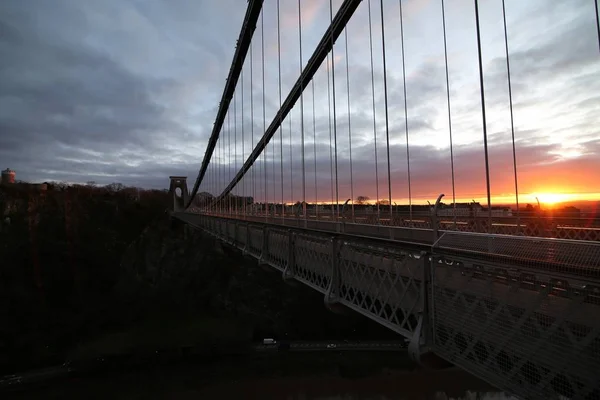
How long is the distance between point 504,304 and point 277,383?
2557 cm

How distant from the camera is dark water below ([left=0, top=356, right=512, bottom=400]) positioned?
2392cm

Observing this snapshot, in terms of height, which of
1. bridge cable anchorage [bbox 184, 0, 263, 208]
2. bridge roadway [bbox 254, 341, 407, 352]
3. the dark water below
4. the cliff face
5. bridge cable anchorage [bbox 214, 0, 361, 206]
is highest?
bridge cable anchorage [bbox 184, 0, 263, 208]

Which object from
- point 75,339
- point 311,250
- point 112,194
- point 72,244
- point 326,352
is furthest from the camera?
point 112,194

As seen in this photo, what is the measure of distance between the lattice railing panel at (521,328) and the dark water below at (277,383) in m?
23.0

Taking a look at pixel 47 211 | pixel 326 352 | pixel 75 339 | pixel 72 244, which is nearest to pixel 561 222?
pixel 326 352

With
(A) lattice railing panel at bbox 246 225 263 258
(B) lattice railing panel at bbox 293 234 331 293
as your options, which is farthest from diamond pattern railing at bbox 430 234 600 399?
(A) lattice railing panel at bbox 246 225 263 258

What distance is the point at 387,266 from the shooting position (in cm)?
499

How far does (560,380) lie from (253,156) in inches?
1064

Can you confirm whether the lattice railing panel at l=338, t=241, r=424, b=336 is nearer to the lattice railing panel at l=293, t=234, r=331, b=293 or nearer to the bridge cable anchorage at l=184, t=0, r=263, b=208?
the lattice railing panel at l=293, t=234, r=331, b=293

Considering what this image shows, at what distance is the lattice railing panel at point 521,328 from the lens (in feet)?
8.10

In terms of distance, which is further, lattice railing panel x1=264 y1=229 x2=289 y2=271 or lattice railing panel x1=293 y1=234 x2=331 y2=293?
lattice railing panel x1=264 y1=229 x2=289 y2=271

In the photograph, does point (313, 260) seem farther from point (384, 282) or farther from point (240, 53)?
point (240, 53)

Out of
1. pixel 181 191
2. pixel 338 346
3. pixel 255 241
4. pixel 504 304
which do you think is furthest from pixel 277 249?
pixel 181 191

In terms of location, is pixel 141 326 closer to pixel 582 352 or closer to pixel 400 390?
pixel 400 390
